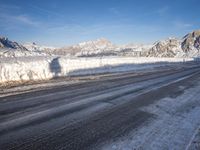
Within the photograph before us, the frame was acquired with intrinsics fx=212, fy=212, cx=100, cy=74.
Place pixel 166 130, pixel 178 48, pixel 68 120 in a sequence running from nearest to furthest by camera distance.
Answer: pixel 166 130, pixel 68 120, pixel 178 48

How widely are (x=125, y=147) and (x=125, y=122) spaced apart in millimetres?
1480

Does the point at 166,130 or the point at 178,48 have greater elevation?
the point at 178,48

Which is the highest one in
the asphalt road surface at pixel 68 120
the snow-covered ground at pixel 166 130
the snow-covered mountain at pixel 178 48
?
the snow-covered mountain at pixel 178 48

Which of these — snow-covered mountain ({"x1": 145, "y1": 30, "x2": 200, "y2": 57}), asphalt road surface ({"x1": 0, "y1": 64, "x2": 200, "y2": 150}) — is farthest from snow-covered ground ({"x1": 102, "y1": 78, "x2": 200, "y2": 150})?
snow-covered mountain ({"x1": 145, "y1": 30, "x2": 200, "y2": 57})

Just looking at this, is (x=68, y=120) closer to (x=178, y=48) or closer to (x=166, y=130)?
(x=166, y=130)

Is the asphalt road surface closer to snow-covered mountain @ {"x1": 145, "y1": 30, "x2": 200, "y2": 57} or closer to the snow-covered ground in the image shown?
the snow-covered ground

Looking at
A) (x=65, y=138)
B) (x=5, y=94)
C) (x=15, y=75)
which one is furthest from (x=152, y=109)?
(x=15, y=75)

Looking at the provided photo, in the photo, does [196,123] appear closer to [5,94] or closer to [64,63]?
[5,94]

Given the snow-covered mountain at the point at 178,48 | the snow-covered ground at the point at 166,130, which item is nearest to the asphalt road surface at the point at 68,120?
the snow-covered ground at the point at 166,130

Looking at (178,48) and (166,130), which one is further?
(178,48)

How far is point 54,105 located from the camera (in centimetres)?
718

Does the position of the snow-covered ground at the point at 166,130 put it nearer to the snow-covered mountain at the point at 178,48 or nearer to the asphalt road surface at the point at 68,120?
the asphalt road surface at the point at 68,120

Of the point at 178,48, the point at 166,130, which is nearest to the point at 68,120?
the point at 166,130

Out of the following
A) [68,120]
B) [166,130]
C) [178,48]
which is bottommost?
[166,130]
